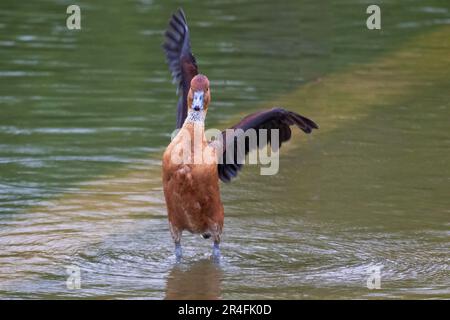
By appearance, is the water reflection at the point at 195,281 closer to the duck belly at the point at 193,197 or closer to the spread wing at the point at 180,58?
the duck belly at the point at 193,197

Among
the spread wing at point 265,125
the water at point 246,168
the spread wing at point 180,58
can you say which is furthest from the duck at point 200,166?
the water at point 246,168

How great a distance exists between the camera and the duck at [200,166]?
22.9 feet

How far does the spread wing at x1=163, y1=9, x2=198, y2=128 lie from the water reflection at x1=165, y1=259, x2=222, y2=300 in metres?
1.12

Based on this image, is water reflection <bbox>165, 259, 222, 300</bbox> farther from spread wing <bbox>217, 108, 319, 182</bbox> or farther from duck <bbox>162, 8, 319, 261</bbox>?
spread wing <bbox>217, 108, 319, 182</bbox>

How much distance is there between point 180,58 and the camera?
321 inches

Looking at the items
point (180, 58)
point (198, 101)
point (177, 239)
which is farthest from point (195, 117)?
point (180, 58)

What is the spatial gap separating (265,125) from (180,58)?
39.7 inches

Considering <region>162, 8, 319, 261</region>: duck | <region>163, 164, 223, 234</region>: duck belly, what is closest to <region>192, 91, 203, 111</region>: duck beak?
<region>162, 8, 319, 261</region>: duck

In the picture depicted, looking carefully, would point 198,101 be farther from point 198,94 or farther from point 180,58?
point 180,58

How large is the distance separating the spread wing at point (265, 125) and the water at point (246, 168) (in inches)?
19.6

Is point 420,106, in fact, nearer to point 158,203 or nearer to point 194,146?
point 158,203

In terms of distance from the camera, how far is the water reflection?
6734 mm

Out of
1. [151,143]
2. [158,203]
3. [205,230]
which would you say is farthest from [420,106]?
[205,230]
